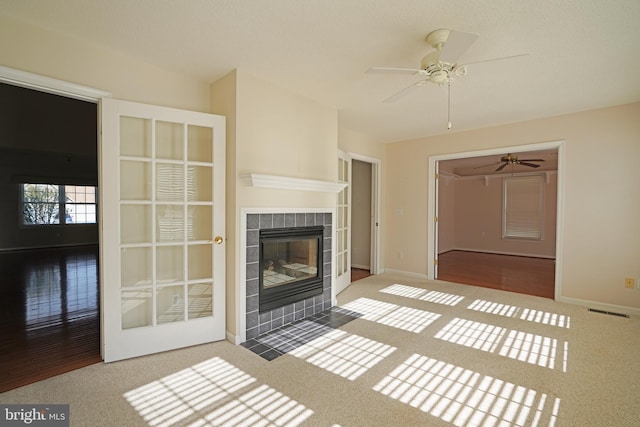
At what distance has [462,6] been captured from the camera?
179cm

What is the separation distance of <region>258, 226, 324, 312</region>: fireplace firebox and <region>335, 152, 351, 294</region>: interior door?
0.90 m

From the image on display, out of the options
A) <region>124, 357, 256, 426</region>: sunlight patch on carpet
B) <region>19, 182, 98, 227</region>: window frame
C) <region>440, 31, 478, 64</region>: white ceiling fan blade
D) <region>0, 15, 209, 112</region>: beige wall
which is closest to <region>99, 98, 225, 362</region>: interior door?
<region>0, 15, 209, 112</region>: beige wall

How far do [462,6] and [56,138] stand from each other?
24.6 ft

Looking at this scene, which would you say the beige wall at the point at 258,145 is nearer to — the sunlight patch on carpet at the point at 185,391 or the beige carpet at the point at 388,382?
the sunlight patch on carpet at the point at 185,391

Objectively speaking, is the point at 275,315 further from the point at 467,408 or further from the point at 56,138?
the point at 56,138

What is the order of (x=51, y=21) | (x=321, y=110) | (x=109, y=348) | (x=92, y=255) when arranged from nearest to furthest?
(x=51, y=21) → (x=109, y=348) → (x=321, y=110) → (x=92, y=255)

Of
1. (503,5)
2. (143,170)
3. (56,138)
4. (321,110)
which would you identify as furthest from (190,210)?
(56,138)

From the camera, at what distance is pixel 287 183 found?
3.02 meters

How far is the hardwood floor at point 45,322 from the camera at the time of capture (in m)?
2.29

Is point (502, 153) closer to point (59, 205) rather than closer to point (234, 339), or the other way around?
point (234, 339)

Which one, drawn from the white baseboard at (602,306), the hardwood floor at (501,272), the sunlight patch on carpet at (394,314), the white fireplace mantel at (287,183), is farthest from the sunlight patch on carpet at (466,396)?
the hardwood floor at (501,272)

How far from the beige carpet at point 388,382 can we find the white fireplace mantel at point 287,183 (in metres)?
1.51

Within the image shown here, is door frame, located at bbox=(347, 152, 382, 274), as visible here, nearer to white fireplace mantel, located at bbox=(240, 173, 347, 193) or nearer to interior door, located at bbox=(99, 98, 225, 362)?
white fireplace mantel, located at bbox=(240, 173, 347, 193)

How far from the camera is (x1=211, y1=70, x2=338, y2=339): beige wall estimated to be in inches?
108
